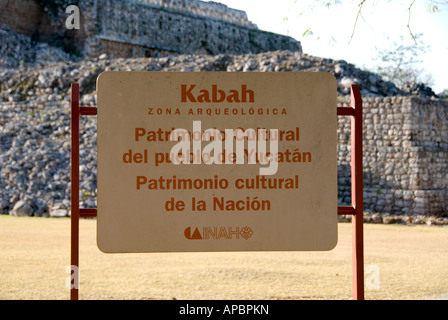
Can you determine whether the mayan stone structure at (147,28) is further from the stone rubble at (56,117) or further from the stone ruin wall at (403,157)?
the stone ruin wall at (403,157)

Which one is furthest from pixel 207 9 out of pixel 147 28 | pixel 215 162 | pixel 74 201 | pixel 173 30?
pixel 74 201

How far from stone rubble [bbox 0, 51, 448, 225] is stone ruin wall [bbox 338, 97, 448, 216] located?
915 mm

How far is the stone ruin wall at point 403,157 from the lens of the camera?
12.3 meters

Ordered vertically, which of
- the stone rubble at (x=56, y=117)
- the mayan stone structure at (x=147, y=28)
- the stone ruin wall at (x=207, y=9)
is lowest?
the stone rubble at (x=56, y=117)

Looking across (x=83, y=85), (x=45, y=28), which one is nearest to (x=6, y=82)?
(x=83, y=85)

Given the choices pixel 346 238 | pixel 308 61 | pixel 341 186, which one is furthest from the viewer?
pixel 308 61

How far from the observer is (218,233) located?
3189 mm

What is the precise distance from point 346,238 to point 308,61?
28.4ft

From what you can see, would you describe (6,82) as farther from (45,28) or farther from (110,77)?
(110,77)

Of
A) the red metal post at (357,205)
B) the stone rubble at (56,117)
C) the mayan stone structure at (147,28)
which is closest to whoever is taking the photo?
the red metal post at (357,205)

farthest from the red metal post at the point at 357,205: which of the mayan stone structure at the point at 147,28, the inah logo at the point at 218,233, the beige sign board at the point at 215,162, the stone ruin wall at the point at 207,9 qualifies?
the stone ruin wall at the point at 207,9

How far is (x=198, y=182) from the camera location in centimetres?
321

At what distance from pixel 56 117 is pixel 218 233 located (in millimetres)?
12386

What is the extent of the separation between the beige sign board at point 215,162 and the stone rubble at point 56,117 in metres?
7.79
